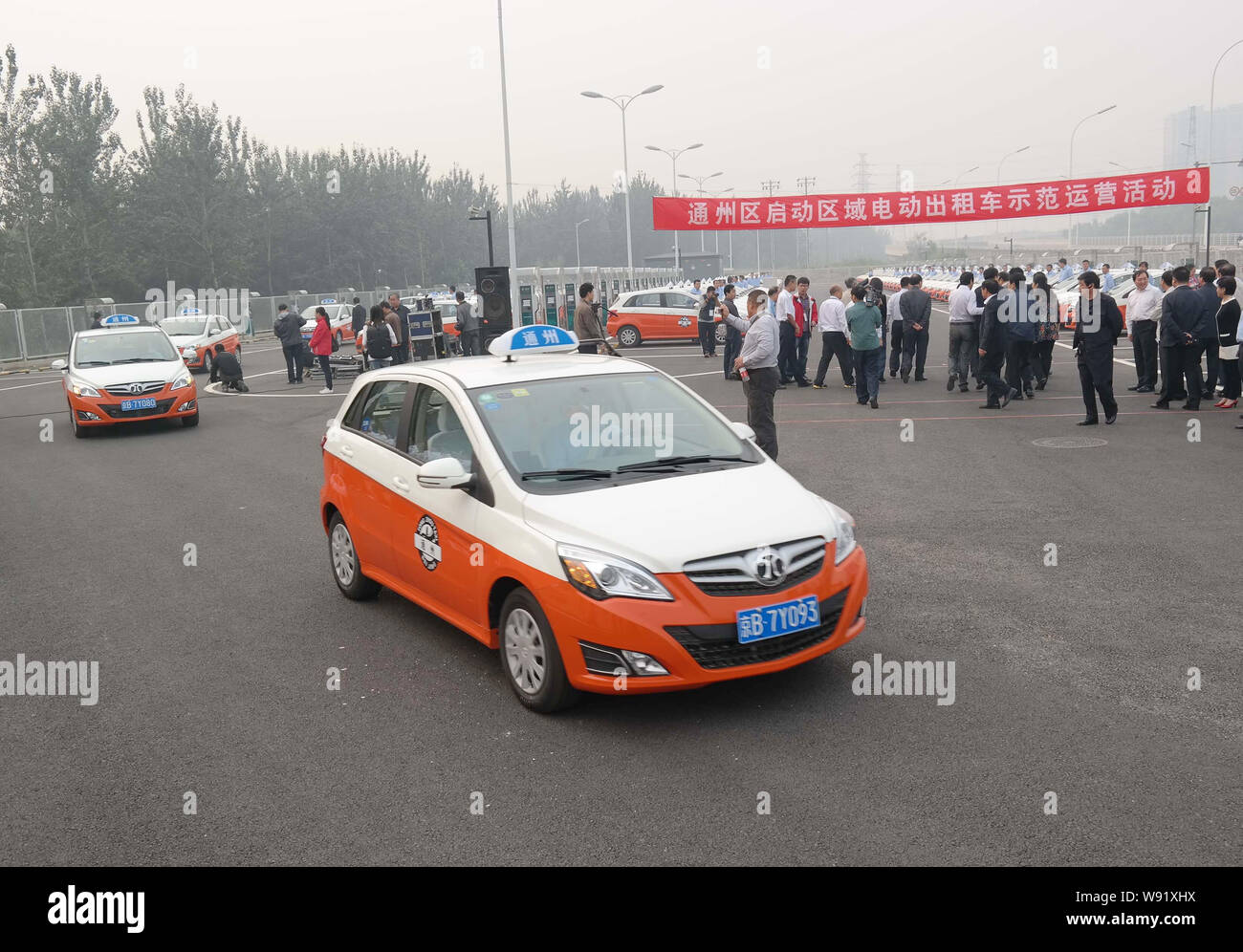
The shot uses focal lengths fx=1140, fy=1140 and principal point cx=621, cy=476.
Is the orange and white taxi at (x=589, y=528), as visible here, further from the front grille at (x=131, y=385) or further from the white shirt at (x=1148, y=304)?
the white shirt at (x=1148, y=304)

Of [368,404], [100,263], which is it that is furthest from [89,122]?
[368,404]

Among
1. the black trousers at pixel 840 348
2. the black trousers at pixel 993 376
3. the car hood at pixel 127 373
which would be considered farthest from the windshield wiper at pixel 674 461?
the car hood at pixel 127 373

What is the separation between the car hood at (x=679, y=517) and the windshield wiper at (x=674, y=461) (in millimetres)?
161

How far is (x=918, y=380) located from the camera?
2055cm

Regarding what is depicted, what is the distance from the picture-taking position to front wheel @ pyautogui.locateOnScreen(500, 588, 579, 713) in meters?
5.22

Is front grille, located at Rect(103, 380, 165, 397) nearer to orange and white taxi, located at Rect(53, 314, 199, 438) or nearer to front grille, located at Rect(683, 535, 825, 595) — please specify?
orange and white taxi, located at Rect(53, 314, 199, 438)

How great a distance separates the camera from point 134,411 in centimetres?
1689

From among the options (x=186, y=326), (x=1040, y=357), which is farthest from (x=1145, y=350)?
(x=186, y=326)

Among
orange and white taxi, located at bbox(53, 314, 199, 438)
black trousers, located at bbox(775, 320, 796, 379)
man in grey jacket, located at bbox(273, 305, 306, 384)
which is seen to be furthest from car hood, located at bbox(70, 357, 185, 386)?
black trousers, located at bbox(775, 320, 796, 379)

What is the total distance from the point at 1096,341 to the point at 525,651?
10164mm

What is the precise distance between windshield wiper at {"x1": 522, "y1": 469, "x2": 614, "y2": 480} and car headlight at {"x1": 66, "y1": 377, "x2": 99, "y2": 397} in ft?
43.3

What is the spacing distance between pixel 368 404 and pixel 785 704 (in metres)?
→ 3.48

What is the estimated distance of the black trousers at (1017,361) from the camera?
1570 centimetres
